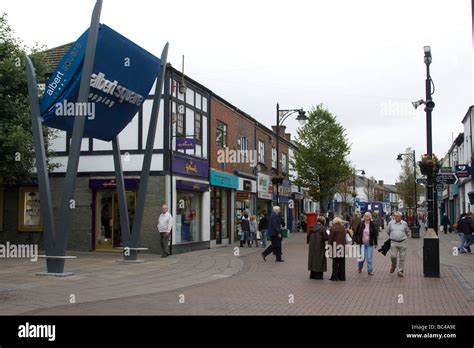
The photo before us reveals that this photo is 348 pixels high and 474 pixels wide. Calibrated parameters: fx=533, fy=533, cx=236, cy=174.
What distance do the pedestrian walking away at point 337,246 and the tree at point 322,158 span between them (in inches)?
1018

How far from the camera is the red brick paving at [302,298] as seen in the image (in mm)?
9281

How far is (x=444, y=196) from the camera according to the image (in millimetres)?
55531

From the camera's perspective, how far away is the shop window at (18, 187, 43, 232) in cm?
2192

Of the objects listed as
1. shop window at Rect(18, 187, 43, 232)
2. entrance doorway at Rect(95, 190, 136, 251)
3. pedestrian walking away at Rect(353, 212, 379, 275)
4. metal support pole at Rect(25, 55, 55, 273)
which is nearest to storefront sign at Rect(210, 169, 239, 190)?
entrance doorway at Rect(95, 190, 136, 251)

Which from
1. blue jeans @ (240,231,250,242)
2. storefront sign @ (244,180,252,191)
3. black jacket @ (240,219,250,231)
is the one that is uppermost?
storefront sign @ (244,180,252,191)

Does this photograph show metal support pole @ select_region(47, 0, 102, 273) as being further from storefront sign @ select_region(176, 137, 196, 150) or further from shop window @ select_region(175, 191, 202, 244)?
shop window @ select_region(175, 191, 202, 244)

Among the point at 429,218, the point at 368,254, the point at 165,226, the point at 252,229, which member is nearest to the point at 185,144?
the point at 165,226

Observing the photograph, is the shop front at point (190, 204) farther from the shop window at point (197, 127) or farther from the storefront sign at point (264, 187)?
the storefront sign at point (264, 187)

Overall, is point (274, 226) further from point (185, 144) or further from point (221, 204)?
point (221, 204)

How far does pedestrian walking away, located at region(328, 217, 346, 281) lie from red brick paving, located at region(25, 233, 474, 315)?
330 millimetres

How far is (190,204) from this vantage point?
2319cm
